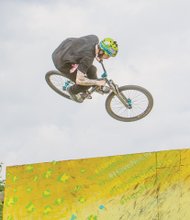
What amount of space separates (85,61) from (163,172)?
254 cm

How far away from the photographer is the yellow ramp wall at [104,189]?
8258 millimetres

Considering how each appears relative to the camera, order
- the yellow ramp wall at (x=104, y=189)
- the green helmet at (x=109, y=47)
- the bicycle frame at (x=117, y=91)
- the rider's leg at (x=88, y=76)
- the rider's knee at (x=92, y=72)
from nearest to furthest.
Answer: the yellow ramp wall at (x=104, y=189) < the green helmet at (x=109, y=47) < the bicycle frame at (x=117, y=91) < the rider's leg at (x=88, y=76) < the rider's knee at (x=92, y=72)

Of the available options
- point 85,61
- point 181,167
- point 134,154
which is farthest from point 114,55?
point 181,167

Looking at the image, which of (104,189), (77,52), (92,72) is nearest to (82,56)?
(77,52)

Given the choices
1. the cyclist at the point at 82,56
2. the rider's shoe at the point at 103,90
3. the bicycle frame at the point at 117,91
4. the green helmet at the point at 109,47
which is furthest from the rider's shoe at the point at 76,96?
the green helmet at the point at 109,47

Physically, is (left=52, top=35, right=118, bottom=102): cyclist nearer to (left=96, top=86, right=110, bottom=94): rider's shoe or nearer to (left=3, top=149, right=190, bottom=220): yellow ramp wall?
(left=96, top=86, right=110, bottom=94): rider's shoe

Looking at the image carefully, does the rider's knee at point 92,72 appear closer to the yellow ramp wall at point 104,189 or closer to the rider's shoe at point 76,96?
the rider's shoe at point 76,96

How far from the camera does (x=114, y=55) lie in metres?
9.25

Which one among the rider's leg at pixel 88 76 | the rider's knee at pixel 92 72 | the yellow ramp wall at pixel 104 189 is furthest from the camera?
the rider's knee at pixel 92 72

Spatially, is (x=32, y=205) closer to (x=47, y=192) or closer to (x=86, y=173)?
(x=47, y=192)

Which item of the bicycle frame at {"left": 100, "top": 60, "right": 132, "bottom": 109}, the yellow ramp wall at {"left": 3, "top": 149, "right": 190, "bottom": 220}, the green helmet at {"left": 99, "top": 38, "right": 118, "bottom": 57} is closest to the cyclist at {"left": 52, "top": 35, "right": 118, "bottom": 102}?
the green helmet at {"left": 99, "top": 38, "right": 118, "bottom": 57}

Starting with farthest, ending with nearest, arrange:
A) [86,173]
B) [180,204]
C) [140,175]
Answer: [86,173], [140,175], [180,204]

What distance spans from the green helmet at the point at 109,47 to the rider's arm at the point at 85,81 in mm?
587

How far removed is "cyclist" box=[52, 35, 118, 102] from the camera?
30.2 feet
